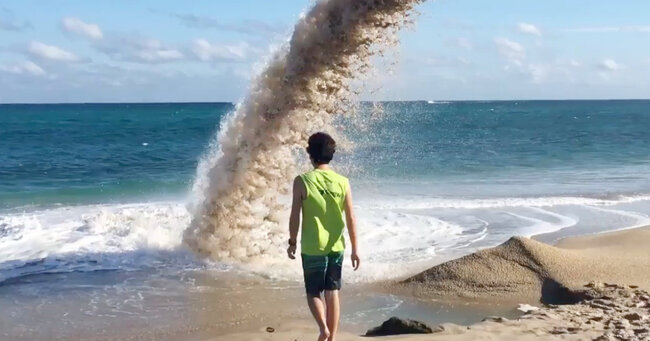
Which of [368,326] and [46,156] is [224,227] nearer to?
[368,326]

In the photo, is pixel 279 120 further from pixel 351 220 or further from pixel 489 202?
pixel 489 202

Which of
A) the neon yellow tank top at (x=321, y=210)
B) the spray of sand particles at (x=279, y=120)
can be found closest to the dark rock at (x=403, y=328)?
the neon yellow tank top at (x=321, y=210)

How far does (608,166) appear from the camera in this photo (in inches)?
1089

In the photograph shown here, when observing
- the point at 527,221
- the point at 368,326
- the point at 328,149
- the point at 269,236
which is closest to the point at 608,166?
the point at 527,221

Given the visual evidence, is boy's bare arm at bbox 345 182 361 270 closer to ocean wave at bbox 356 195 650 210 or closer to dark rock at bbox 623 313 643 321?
dark rock at bbox 623 313 643 321

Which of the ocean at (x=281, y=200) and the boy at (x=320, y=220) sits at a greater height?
the boy at (x=320, y=220)

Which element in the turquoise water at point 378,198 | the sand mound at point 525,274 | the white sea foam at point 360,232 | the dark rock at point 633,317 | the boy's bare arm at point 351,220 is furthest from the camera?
the turquoise water at point 378,198

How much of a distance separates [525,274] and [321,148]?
4.20m

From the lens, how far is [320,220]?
559cm

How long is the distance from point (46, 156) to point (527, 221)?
24.7 metres

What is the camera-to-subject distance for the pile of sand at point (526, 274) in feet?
27.9

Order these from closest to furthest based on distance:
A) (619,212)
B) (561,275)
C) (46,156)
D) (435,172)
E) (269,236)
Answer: (561,275) → (269,236) → (619,212) → (435,172) → (46,156)

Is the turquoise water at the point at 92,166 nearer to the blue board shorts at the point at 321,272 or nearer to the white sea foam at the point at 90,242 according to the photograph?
the white sea foam at the point at 90,242

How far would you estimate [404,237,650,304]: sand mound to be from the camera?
8500mm
